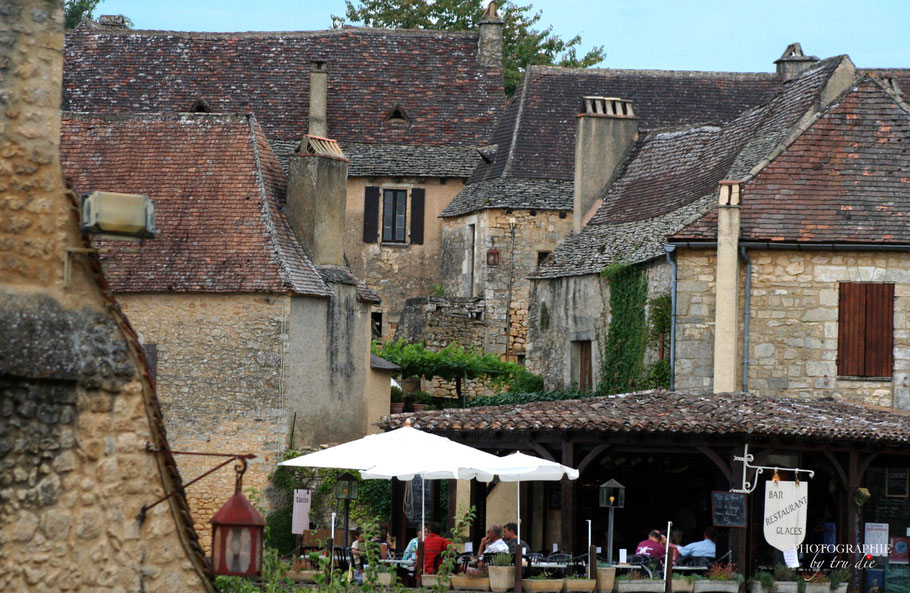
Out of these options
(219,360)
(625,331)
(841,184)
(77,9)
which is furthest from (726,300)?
(77,9)

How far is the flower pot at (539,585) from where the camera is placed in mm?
15625

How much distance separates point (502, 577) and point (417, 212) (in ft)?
77.2

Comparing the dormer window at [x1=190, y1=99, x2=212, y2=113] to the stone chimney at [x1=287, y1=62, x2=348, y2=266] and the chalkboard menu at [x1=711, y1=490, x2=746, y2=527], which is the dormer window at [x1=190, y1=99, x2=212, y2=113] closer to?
the stone chimney at [x1=287, y1=62, x2=348, y2=266]

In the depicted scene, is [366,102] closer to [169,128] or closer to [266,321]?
[169,128]

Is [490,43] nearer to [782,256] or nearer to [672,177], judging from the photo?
[672,177]

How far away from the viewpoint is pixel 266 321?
84.3 feet

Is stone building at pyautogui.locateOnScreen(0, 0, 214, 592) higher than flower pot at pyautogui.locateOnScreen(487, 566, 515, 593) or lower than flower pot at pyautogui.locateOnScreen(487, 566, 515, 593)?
higher

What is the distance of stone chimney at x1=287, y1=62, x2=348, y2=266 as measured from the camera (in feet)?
88.8

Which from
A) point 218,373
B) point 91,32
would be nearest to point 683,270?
point 218,373

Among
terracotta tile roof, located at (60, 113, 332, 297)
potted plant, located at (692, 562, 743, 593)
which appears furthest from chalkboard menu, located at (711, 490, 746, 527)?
terracotta tile roof, located at (60, 113, 332, 297)

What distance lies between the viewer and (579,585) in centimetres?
1584

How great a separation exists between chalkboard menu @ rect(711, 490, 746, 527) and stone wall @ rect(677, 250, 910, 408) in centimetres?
444

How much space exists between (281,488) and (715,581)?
10.3 m

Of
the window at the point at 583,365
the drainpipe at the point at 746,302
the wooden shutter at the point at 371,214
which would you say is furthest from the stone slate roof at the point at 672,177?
the wooden shutter at the point at 371,214
